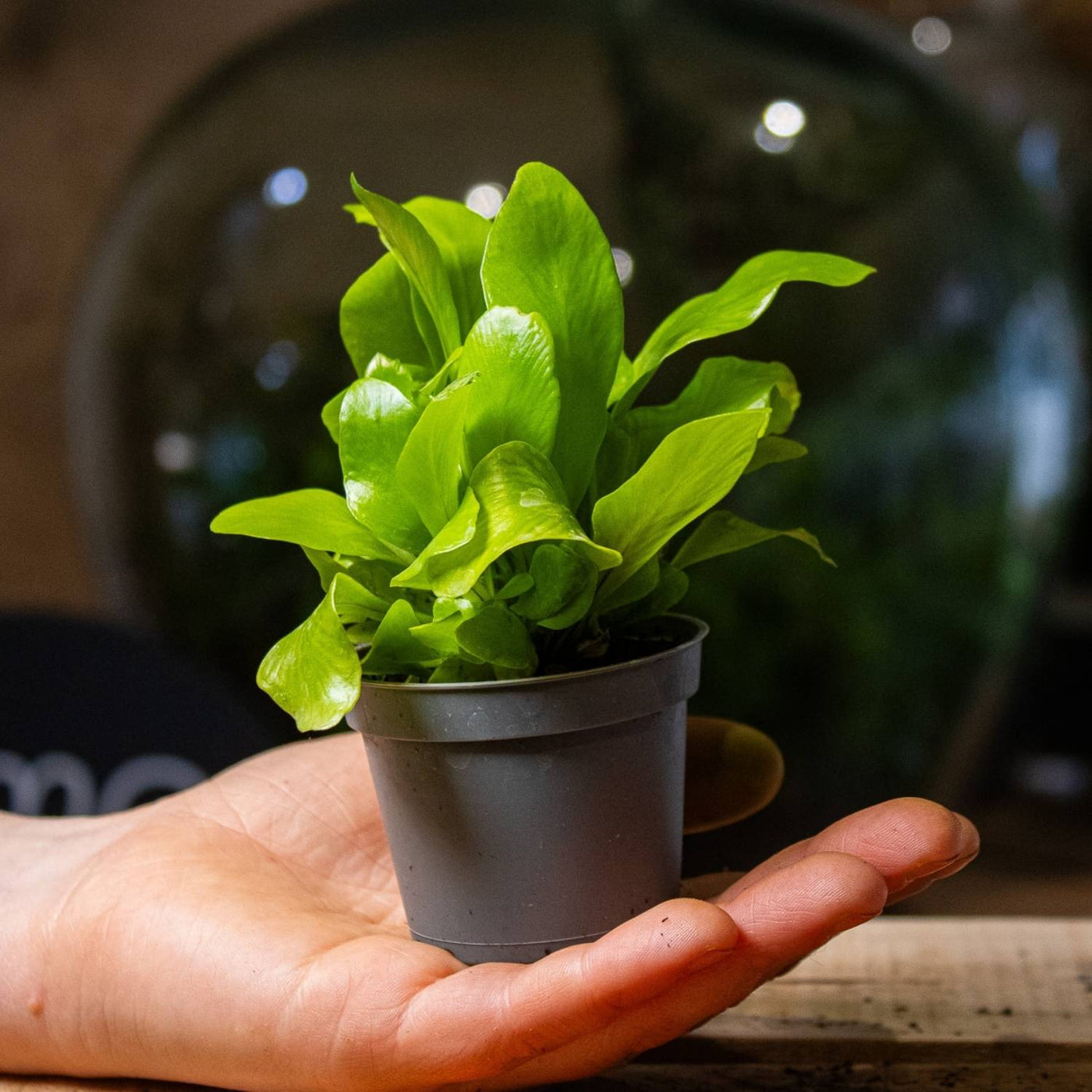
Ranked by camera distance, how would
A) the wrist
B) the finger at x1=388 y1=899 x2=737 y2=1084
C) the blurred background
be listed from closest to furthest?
the finger at x1=388 y1=899 x2=737 y2=1084, the wrist, the blurred background

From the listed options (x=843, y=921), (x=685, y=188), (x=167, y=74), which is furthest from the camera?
(x=167, y=74)

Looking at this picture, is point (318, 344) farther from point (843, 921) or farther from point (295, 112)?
point (843, 921)

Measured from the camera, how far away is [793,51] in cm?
93

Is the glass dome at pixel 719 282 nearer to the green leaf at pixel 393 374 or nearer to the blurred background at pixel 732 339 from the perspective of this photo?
the blurred background at pixel 732 339

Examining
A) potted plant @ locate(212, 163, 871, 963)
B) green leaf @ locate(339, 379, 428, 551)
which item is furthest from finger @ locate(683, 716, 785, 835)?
green leaf @ locate(339, 379, 428, 551)

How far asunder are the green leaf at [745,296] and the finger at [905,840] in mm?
144

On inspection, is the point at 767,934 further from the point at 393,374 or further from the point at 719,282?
the point at 719,282

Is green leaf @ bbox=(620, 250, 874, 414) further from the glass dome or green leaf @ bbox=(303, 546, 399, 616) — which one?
the glass dome

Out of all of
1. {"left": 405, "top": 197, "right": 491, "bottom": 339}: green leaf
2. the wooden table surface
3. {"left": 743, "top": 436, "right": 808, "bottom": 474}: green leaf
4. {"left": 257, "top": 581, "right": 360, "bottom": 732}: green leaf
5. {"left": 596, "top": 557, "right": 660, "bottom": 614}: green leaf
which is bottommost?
the wooden table surface

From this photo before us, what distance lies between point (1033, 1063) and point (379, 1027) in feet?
0.75

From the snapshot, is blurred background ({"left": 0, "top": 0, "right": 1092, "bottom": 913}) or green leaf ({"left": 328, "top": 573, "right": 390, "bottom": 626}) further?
blurred background ({"left": 0, "top": 0, "right": 1092, "bottom": 913})

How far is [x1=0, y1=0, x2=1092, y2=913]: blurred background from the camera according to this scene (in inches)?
35.3

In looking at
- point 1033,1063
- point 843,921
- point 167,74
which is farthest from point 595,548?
point 167,74

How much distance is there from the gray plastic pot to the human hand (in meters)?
0.02
